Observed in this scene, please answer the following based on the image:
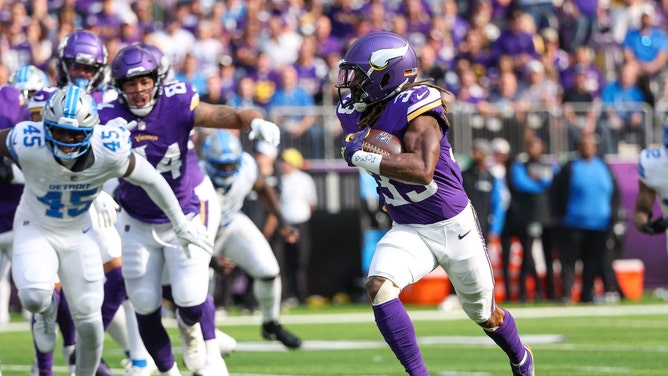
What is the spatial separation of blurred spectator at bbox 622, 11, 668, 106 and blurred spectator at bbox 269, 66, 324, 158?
4.81 metres

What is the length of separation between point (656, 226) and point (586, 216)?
6195 mm

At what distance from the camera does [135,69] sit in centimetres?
771

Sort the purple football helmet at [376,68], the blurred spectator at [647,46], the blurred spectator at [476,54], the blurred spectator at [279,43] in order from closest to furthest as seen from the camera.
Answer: the purple football helmet at [376,68], the blurred spectator at [279,43], the blurred spectator at [476,54], the blurred spectator at [647,46]

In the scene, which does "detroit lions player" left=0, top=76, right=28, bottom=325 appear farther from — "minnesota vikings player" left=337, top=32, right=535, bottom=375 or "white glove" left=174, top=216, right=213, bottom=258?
"minnesota vikings player" left=337, top=32, right=535, bottom=375

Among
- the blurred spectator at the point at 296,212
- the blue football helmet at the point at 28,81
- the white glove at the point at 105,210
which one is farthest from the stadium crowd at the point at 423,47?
the white glove at the point at 105,210

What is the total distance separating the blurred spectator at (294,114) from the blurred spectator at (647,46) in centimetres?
481

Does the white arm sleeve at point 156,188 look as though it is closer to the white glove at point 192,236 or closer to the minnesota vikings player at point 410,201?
the white glove at point 192,236

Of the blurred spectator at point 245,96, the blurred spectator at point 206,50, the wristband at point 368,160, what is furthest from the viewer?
the blurred spectator at point 206,50

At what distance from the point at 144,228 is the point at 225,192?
2.11 metres

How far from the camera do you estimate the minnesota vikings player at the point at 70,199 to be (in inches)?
273

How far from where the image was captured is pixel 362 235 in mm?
16312

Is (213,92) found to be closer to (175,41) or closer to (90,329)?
(175,41)

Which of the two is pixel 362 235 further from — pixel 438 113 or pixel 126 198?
pixel 438 113

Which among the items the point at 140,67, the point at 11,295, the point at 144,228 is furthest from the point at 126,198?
the point at 11,295
